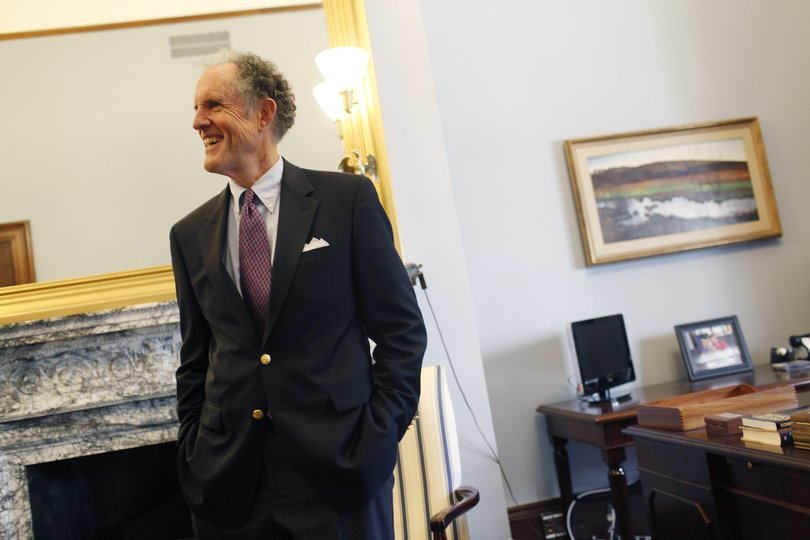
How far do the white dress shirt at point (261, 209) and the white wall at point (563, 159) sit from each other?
1981 mm

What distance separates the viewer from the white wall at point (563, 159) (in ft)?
11.4

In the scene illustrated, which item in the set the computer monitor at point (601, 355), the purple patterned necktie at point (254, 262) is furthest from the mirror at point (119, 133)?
the purple patterned necktie at point (254, 262)

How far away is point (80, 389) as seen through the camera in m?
2.60

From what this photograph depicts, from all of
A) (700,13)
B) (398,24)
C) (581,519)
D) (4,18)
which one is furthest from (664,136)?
(4,18)

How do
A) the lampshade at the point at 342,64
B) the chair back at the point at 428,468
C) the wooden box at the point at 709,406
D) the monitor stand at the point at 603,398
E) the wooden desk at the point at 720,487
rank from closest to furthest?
1. the wooden desk at the point at 720,487
2. the wooden box at the point at 709,406
3. the chair back at the point at 428,468
4. the lampshade at the point at 342,64
5. the monitor stand at the point at 603,398

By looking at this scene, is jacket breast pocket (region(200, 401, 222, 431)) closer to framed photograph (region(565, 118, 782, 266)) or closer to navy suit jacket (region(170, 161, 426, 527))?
navy suit jacket (region(170, 161, 426, 527))

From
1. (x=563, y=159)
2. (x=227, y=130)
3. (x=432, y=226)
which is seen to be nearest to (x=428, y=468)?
(x=432, y=226)

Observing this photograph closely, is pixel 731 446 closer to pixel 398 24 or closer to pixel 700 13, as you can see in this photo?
pixel 398 24

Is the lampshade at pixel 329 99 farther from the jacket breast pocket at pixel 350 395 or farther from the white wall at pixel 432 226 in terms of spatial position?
the jacket breast pocket at pixel 350 395

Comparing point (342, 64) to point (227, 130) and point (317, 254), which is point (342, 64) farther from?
point (317, 254)

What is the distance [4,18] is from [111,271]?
3.68 ft

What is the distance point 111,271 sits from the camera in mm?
2787

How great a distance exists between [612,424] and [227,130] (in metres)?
1.94

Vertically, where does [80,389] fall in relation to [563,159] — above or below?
below
